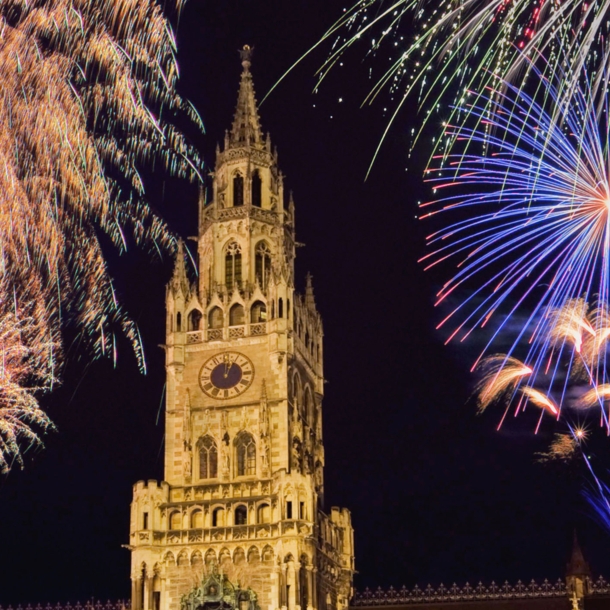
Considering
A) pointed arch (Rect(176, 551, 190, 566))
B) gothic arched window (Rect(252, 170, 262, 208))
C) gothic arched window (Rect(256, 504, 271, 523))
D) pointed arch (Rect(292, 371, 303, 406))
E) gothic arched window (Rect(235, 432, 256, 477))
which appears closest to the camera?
pointed arch (Rect(176, 551, 190, 566))

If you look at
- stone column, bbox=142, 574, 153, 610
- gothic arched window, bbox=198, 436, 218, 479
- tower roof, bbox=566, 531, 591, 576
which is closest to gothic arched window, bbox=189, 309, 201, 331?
gothic arched window, bbox=198, 436, 218, 479

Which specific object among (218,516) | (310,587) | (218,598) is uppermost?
(218,516)

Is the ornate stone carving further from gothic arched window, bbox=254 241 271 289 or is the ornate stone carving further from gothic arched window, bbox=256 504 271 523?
gothic arched window, bbox=254 241 271 289

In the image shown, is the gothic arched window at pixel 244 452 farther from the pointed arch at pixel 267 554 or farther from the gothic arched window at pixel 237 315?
the gothic arched window at pixel 237 315

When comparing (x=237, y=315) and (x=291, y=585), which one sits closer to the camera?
(x=291, y=585)

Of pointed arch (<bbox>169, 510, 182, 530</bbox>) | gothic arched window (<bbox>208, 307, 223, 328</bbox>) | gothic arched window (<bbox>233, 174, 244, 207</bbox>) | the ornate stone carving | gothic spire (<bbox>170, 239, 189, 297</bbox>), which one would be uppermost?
gothic arched window (<bbox>233, 174, 244, 207</bbox>)

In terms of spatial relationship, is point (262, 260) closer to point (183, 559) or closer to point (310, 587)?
point (183, 559)

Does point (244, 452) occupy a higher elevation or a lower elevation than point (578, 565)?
higher

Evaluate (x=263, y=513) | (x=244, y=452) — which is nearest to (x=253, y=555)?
(x=263, y=513)
